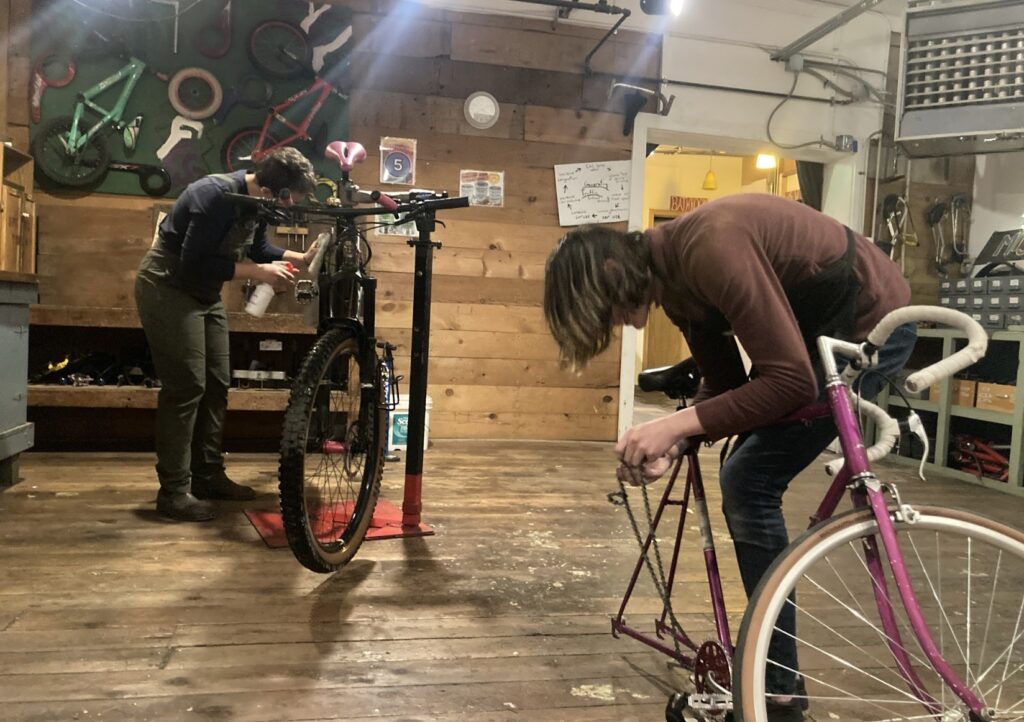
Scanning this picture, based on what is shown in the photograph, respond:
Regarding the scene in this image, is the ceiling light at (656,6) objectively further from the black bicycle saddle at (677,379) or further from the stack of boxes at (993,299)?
the black bicycle saddle at (677,379)

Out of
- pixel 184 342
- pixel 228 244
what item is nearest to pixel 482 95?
pixel 228 244

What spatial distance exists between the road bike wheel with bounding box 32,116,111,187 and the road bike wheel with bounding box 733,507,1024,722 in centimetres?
349

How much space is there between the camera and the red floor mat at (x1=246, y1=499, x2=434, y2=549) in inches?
88.8

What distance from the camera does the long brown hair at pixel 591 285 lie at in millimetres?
1174

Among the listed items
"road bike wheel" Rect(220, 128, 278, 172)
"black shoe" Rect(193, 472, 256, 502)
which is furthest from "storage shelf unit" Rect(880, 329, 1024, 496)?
"road bike wheel" Rect(220, 128, 278, 172)

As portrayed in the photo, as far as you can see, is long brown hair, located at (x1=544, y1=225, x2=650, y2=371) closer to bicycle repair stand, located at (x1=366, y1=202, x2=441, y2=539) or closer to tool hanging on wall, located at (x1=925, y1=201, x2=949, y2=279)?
bicycle repair stand, located at (x1=366, y1=202, x2=441, y2=539)

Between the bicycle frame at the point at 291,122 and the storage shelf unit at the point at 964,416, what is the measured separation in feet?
10.2

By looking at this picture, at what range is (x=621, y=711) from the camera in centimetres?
138

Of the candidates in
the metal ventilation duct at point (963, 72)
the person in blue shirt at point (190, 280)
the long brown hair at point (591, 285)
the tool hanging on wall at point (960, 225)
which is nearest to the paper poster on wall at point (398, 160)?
the person in blue shirt at point (190, 280)

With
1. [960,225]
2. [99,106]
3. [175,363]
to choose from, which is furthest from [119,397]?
[960,225]

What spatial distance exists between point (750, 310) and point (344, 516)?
1646mm

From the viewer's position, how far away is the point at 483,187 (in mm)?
4000

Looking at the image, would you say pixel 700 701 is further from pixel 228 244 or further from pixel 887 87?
pixel 887 87

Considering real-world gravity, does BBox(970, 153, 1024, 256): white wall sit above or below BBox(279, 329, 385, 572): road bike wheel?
above
